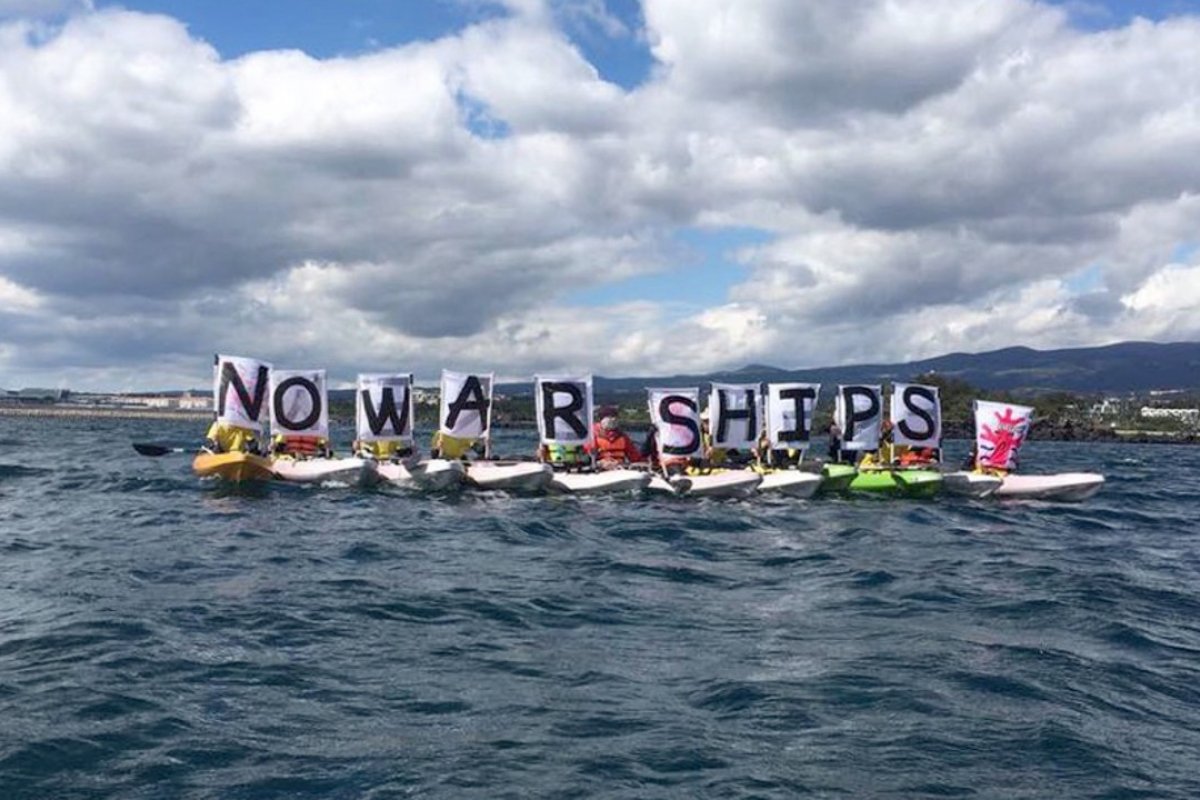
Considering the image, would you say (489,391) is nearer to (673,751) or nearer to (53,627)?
(53,627)

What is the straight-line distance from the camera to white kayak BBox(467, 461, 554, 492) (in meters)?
35.8

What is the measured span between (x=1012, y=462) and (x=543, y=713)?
105ft

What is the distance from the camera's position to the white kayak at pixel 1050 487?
38.1 m

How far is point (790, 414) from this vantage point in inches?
1465

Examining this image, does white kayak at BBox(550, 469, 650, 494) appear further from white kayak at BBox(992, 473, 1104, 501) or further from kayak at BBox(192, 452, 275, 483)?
white kayak at BBox(992, 473, 1104, 501)

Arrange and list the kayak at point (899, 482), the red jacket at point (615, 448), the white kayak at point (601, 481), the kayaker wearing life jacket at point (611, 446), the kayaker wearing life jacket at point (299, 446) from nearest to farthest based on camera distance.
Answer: the white kayak at point (601, 481)
the kayak at point (899, 482)
the kayaker wearing life jacket at point (611, 446)
the red jacket at point (615, 448)
the kayaker wearing life jacket at point (299, 446)

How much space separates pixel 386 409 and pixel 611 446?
805 centimetres

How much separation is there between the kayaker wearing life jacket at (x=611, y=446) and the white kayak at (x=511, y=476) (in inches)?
109

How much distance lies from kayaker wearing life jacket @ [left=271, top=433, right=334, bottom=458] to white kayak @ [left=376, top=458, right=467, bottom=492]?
10.4ft

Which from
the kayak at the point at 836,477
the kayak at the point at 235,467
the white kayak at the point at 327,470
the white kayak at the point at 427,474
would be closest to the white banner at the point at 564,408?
the white kayak at the point at 427,474

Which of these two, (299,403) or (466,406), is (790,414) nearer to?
(466,406)

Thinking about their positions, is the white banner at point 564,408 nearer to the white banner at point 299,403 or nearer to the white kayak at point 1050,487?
the white banner at point 299,403

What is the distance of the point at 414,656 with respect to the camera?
567 inches

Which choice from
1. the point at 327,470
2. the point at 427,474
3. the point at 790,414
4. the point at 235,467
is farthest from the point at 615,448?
the point at 235,467
